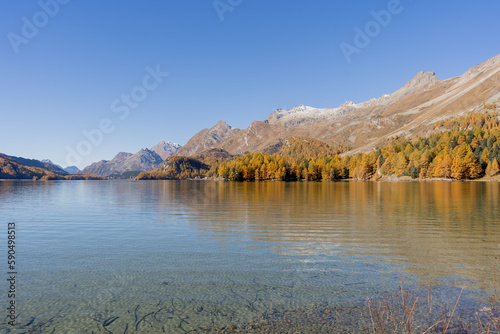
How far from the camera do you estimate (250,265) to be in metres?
18.9

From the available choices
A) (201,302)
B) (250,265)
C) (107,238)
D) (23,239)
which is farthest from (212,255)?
(23,239)

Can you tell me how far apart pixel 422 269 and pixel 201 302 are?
46.5ft

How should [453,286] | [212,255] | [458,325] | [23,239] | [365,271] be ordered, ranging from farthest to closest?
[23,239], [212,255], [365,271], [453,286], [458,325]

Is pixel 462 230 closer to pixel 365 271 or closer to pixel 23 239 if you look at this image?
pixel 365 271

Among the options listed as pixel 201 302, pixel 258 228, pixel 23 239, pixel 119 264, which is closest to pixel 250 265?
pixel 201 302

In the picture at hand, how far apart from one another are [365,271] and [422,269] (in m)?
3.78

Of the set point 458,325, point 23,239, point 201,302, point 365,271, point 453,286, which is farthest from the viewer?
point 23,239

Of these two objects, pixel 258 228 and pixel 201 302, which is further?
pixel 258 228

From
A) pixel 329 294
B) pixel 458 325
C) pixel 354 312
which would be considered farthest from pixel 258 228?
pixel 458 325

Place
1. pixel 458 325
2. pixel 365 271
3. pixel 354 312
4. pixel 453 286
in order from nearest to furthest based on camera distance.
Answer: pixel 458 325 < pixel 354 312 < pixel 453 286 < pixel 365 271

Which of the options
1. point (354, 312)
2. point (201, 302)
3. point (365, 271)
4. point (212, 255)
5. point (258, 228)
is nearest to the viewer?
point (354, 312)

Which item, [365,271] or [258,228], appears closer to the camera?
[365,271]

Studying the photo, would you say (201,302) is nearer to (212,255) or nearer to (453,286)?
(212,255)

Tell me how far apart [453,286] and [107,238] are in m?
29.0
